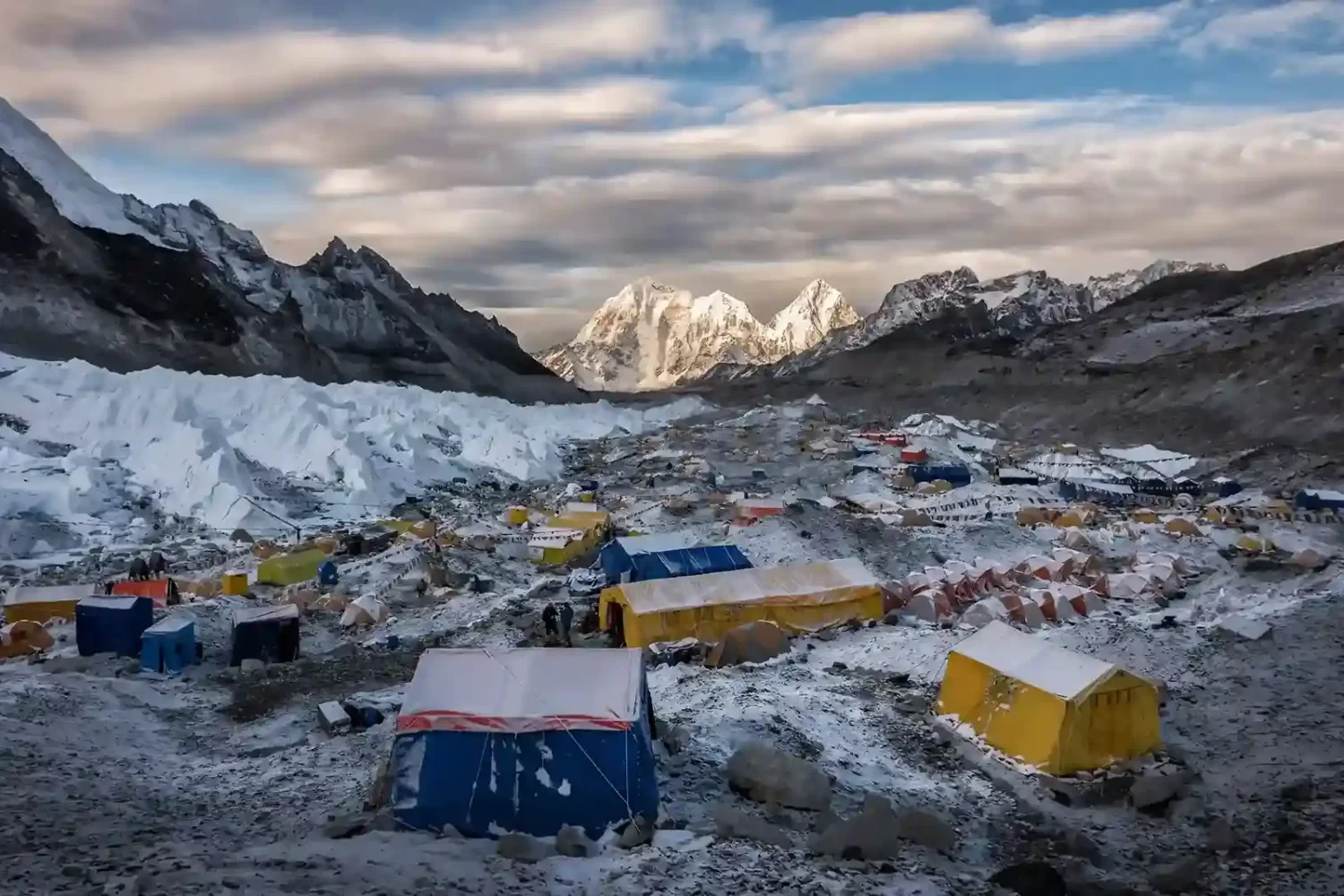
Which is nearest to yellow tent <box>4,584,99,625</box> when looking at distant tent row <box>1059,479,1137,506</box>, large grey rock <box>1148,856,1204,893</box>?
large grey rock <box>1148,856,1204,893</box>

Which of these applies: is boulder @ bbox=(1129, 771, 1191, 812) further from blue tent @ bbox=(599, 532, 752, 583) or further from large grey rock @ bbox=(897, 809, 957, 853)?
blue tent @ bbox=(599, 532, 752, 583)

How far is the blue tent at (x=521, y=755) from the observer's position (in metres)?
8.52

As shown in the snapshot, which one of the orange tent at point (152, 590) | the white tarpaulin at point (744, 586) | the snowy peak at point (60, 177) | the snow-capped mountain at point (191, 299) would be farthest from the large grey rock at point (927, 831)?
the snowy peak at point (60, 177)

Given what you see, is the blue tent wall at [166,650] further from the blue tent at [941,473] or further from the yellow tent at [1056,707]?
the blue tent at [941,473]

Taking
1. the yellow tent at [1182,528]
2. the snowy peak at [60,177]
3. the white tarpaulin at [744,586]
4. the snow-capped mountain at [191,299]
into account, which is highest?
the snowy peak at [60,177]

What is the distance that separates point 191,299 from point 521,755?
92.6m

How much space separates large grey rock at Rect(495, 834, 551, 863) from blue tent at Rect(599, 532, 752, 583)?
10384 mm

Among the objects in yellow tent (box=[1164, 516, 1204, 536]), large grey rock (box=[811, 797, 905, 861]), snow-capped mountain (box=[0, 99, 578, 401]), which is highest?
snow-capped mountain (box=[0, 99, 578, 401])

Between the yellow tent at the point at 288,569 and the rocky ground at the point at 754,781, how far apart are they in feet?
7.61

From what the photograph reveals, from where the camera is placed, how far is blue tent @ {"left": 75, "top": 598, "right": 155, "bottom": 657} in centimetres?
1512

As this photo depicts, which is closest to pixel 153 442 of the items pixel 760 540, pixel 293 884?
pixel 760 540

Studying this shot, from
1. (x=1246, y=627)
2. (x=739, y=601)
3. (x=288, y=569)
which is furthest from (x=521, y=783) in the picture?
(x=288, y=569)

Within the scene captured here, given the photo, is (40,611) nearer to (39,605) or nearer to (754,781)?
(39,605)

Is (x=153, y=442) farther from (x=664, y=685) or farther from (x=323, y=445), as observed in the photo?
(x=664, y=685)
